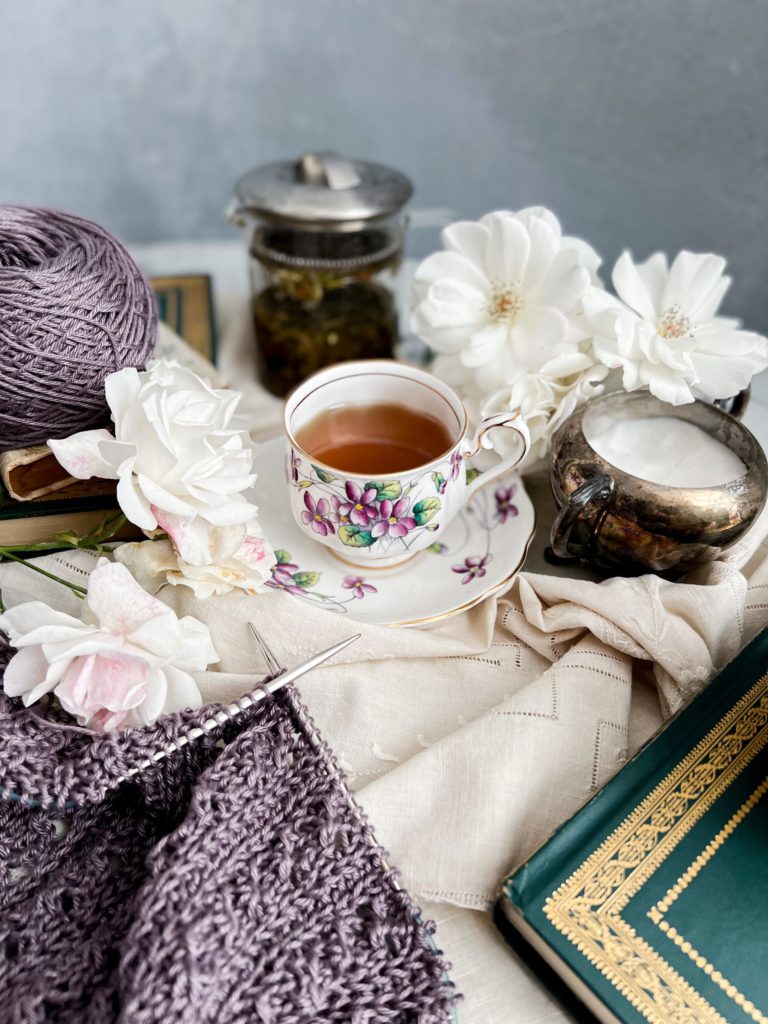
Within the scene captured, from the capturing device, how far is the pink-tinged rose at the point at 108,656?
2.06ft

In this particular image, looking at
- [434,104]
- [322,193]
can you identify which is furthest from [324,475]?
[434,104]

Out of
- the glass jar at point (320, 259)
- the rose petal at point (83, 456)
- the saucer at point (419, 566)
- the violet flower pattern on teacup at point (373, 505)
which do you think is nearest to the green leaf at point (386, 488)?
the violet flower pattern on teacup at point (373, 505)

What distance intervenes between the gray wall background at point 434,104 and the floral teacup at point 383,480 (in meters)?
0.68

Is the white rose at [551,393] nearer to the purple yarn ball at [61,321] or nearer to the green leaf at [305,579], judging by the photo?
the green leaf at [305,579]

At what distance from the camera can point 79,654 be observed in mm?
626

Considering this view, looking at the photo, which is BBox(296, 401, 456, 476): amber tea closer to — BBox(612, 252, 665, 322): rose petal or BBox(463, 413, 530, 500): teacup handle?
BBox(463, 413, 530, 500): teacup handle

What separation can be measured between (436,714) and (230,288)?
0.84m

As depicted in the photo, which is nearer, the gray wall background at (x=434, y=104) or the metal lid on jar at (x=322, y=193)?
the metal lid on jar at (x=322, y=193)

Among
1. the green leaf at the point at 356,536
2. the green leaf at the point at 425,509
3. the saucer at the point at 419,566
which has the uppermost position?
the green leaf at the point at 425,509

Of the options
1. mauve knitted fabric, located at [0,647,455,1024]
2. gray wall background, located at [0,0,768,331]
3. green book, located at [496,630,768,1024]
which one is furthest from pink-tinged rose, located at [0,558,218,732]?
gray wall background, located at [0,0,768,331]

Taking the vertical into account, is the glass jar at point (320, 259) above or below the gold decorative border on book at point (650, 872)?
above

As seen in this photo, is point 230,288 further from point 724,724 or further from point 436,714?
point 724,724

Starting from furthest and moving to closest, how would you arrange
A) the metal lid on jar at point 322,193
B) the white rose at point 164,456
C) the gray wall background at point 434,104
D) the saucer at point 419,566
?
the gray wall background at point 434,104 → the metal lid on jar at point 322,193 → the saucer at point 419,566 → the white rose at point 164,456

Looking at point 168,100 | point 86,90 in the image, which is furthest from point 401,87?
point 86,90
